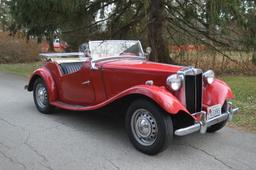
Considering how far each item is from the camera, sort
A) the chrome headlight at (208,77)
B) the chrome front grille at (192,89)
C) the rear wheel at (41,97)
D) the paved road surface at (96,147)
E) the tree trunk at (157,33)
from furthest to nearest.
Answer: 1. the tree trunk at (157,33)
2. the rear wheel at (41,97)
3. the chrome headlight at (208,77)
4. the chrome front grille at (192,89)
5. the paved road surface at (96,147)

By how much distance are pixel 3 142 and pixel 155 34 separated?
359 inches

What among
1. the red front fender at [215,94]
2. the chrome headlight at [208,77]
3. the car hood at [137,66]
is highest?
the car hood at [137,66]

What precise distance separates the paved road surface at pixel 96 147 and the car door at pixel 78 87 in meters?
0.40

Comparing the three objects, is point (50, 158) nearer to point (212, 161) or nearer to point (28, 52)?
point (212, 161)

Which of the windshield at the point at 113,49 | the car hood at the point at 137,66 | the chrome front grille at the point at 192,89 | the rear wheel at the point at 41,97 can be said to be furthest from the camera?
the rear wheel at the point at 41,97

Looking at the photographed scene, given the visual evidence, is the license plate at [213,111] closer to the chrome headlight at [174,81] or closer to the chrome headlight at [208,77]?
the chrome headlight at [208,77]

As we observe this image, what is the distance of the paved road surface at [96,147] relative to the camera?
4551mm

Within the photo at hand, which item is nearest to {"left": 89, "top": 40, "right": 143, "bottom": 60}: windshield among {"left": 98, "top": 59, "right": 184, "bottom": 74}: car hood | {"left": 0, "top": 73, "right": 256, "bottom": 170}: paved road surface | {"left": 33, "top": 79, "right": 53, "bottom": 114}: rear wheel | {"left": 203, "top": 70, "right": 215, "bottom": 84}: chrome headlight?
{"left": 98, "top": 59, "right": 184, "bottom": 74}: car hood

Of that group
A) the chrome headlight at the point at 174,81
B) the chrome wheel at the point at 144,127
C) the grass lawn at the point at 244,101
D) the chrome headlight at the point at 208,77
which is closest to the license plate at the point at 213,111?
the chrome headlight at the point at 208,77

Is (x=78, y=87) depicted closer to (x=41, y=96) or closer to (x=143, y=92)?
(x=41, y=96)

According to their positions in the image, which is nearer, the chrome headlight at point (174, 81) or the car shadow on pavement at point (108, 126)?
the chrome headlight at point (174, 81)

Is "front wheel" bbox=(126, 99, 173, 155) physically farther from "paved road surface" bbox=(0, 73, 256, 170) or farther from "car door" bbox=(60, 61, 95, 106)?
"car door" bbox=(60, 61, 95, 106)

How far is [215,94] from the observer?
552cm

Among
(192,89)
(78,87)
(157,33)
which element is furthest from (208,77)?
(157,33)
